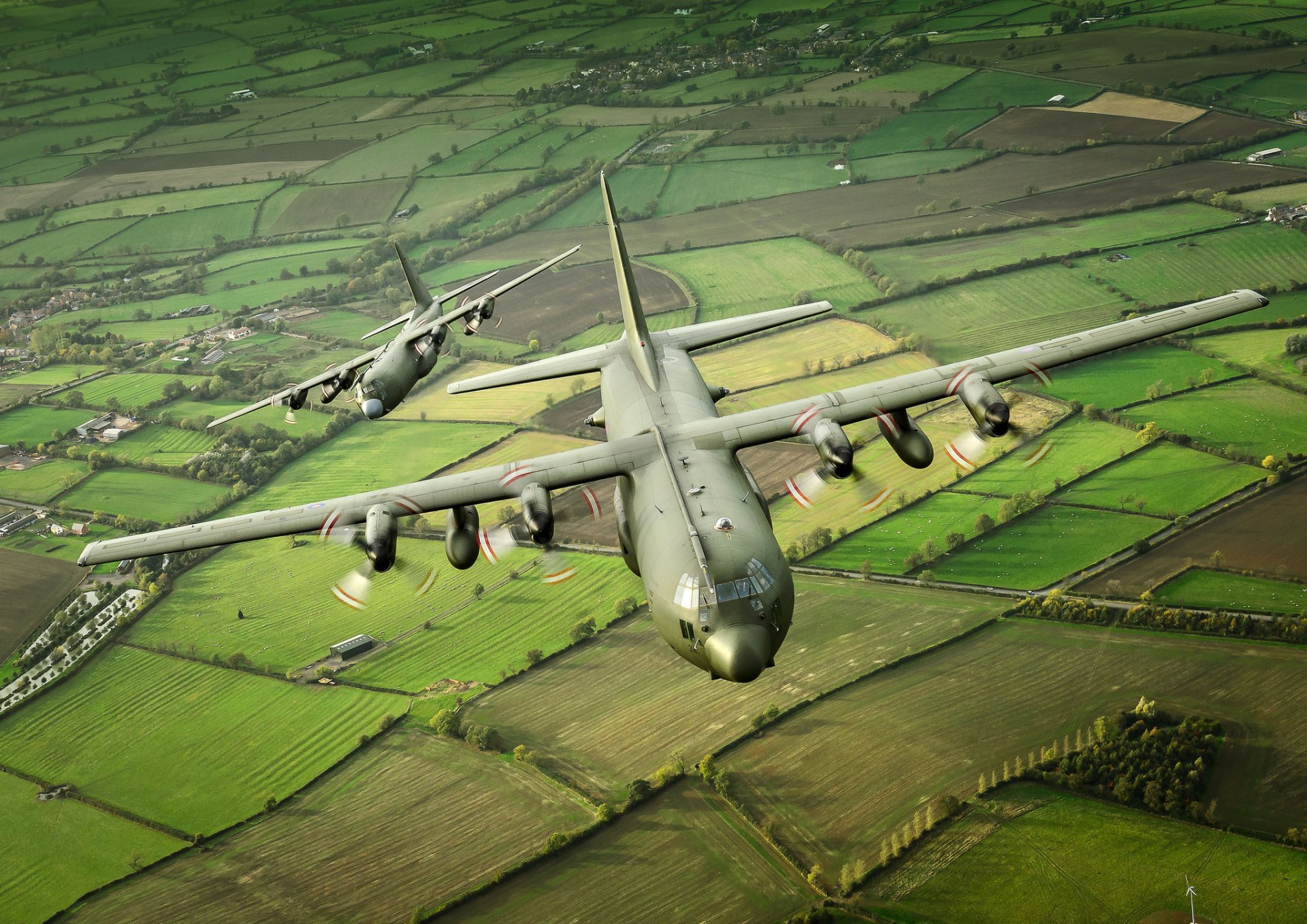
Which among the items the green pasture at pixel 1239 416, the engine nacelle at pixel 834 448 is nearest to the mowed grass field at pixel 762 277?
the green pasture at pixel 1239 416

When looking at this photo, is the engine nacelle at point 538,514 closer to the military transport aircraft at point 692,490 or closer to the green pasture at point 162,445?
the military transport aircraft at point 692,490

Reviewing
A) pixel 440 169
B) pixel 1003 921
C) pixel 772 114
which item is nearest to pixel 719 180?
pixel 772 114

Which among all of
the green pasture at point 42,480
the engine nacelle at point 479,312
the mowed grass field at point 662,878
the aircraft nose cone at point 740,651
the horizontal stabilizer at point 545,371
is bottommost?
the mowed grass field at point 662,878

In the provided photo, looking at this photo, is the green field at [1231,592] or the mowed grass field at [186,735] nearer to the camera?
the mowed grass field at [186,735]

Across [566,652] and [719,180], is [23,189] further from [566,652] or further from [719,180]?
[566,652]

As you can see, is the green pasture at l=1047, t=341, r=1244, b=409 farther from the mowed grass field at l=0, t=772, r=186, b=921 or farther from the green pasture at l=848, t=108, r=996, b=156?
the mowed grass field at l=0, t=772, r=186, b=921

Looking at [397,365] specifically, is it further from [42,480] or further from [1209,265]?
[1209,265]
